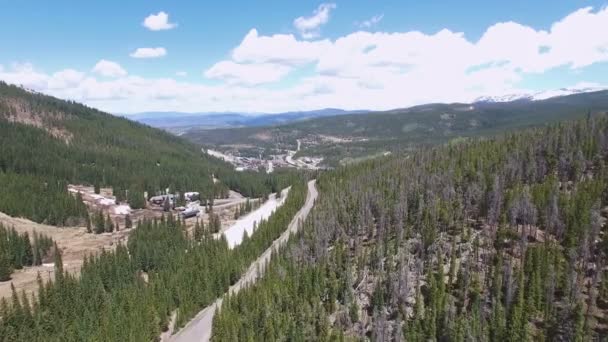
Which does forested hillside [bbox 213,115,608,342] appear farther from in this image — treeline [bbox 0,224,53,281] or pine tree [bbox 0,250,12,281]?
treeline [bbox 0,224,53,281]

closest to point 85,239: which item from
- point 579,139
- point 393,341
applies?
point 393,341

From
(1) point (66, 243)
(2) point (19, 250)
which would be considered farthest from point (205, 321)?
(1) point (66, 243)

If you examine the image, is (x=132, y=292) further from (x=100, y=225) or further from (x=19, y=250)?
(x=100, y=225)

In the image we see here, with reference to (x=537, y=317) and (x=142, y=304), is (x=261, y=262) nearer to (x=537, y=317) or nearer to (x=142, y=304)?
(x=142, y=304)

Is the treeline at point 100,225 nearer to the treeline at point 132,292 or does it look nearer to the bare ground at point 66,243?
the bare ground at point 66,243

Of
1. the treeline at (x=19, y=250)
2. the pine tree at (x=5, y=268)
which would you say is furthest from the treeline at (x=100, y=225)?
the pine tree at (x=5, y=268)

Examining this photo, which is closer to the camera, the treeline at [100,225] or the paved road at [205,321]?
the paved road at [205,321]
